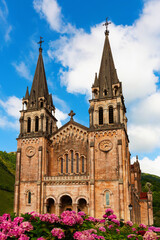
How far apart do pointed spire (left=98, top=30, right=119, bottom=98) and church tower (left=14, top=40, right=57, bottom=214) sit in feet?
34.9

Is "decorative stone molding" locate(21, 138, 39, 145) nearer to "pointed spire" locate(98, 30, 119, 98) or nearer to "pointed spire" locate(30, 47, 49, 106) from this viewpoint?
"pointed spire" locate(30, 47, 49, 106)

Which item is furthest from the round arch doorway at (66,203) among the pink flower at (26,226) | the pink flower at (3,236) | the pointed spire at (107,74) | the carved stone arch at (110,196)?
the pink flower at (3,236)

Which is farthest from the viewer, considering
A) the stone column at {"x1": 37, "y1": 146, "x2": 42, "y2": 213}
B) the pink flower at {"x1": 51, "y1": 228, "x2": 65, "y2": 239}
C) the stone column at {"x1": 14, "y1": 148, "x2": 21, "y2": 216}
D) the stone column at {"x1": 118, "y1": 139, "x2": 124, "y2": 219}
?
the stone column at {"x1": 14, "y1": 148, "x2": 21, "y2": 216}

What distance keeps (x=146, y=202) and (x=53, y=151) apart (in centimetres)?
2648

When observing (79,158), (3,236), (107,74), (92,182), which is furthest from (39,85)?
(3,236)

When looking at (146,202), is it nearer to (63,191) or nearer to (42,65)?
(63,191)

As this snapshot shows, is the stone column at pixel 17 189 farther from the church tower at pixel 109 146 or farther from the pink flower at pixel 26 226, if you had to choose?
the pink flower at pixel 26 226

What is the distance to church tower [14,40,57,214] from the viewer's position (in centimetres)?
4203

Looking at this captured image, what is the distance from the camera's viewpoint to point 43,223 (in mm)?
9031

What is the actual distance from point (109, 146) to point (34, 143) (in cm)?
1276

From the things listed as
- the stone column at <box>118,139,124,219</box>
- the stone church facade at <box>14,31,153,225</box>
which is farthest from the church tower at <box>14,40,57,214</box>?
the stone column at <box>118,139,124,219</box>

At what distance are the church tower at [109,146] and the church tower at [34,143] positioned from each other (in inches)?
332

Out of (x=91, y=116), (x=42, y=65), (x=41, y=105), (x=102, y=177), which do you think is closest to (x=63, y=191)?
(x=102, y=177)

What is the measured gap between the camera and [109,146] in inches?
1591
